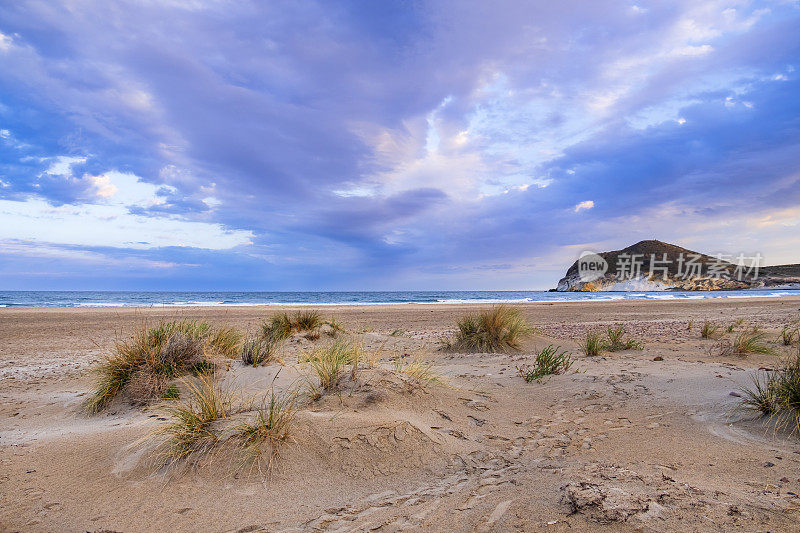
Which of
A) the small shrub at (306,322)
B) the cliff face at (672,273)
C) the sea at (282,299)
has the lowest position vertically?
the sea at (282,299)

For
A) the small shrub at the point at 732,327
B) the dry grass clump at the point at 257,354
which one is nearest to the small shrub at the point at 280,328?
the dry grass clump at the point at 257,354

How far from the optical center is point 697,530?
2158 mm

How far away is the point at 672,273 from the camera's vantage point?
87.3 metres

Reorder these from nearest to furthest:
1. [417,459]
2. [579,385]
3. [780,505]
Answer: [780,505], [417,459], [579,385]

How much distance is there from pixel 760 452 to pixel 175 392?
618 cm

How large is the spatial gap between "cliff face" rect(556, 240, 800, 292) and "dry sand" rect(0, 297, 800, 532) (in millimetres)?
96420

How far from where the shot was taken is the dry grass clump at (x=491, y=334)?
966cm

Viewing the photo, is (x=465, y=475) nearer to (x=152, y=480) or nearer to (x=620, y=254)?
(x=152, y=480)

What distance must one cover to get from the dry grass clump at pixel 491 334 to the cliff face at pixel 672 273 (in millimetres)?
91933

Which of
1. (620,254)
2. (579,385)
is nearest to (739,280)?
(620,254)

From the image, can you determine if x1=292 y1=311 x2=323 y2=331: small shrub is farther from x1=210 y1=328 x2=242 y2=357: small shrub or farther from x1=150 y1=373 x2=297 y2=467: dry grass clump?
x1=150 y1=373 x2=297 y2=467: dry grass clump

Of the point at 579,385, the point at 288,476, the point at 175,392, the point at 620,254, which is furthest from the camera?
the point at 620,254

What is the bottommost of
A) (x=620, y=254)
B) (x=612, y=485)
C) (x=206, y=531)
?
(x=206, y=531)

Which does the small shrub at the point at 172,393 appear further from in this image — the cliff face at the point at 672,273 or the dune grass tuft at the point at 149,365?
the cliff face at the point at 672,273
